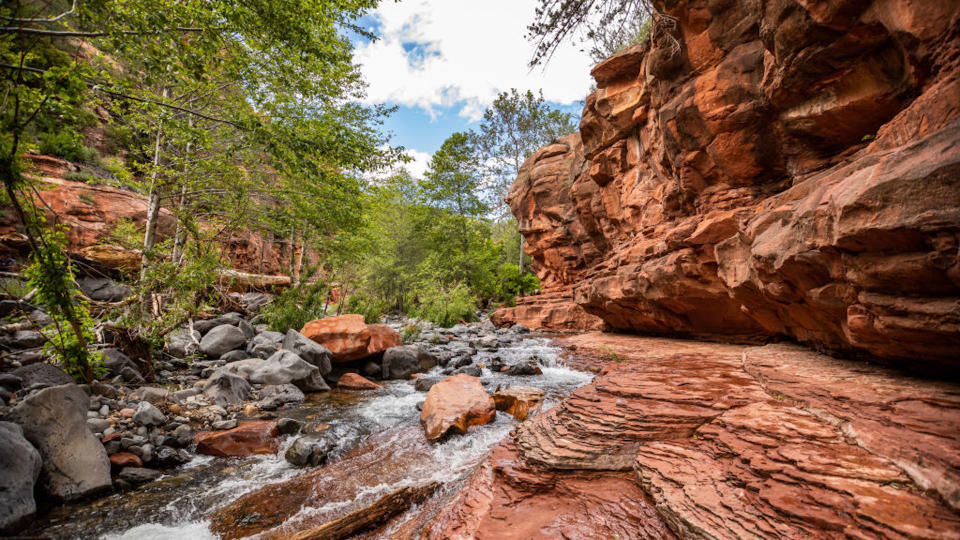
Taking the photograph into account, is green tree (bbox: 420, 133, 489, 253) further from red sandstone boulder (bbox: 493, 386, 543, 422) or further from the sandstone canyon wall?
red sandstone boulder (bbox: 493, 386, 543, 422)

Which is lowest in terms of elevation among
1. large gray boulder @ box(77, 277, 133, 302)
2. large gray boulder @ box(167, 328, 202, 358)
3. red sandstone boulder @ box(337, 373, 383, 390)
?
red sandstone boulder @ box(337, 373, 383, 390)

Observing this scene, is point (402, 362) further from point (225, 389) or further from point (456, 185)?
point (456, 185)

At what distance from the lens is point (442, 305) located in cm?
1736

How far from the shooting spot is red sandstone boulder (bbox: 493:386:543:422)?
512 cm

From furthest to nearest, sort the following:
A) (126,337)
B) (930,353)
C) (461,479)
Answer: (126,337) → (461,479) → (930,353)

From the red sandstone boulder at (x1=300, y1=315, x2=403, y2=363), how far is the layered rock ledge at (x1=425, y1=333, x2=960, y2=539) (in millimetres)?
5397

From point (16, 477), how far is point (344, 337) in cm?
537

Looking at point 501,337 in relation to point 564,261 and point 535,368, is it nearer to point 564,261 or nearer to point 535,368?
point 535,368

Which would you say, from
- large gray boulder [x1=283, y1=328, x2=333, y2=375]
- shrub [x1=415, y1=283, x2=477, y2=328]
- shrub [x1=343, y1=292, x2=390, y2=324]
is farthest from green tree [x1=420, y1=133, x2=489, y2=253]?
large gray boulder [x1=283, y1=328, x2=333, y2=375]

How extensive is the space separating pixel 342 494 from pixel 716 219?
27.3ft

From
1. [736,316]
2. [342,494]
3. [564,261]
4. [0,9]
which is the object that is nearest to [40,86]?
[0,9]

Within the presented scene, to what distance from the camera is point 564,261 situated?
61.0 ft

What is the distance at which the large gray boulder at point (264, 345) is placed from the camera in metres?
7.32

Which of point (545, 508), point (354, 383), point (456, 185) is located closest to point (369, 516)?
point (545, 508)
